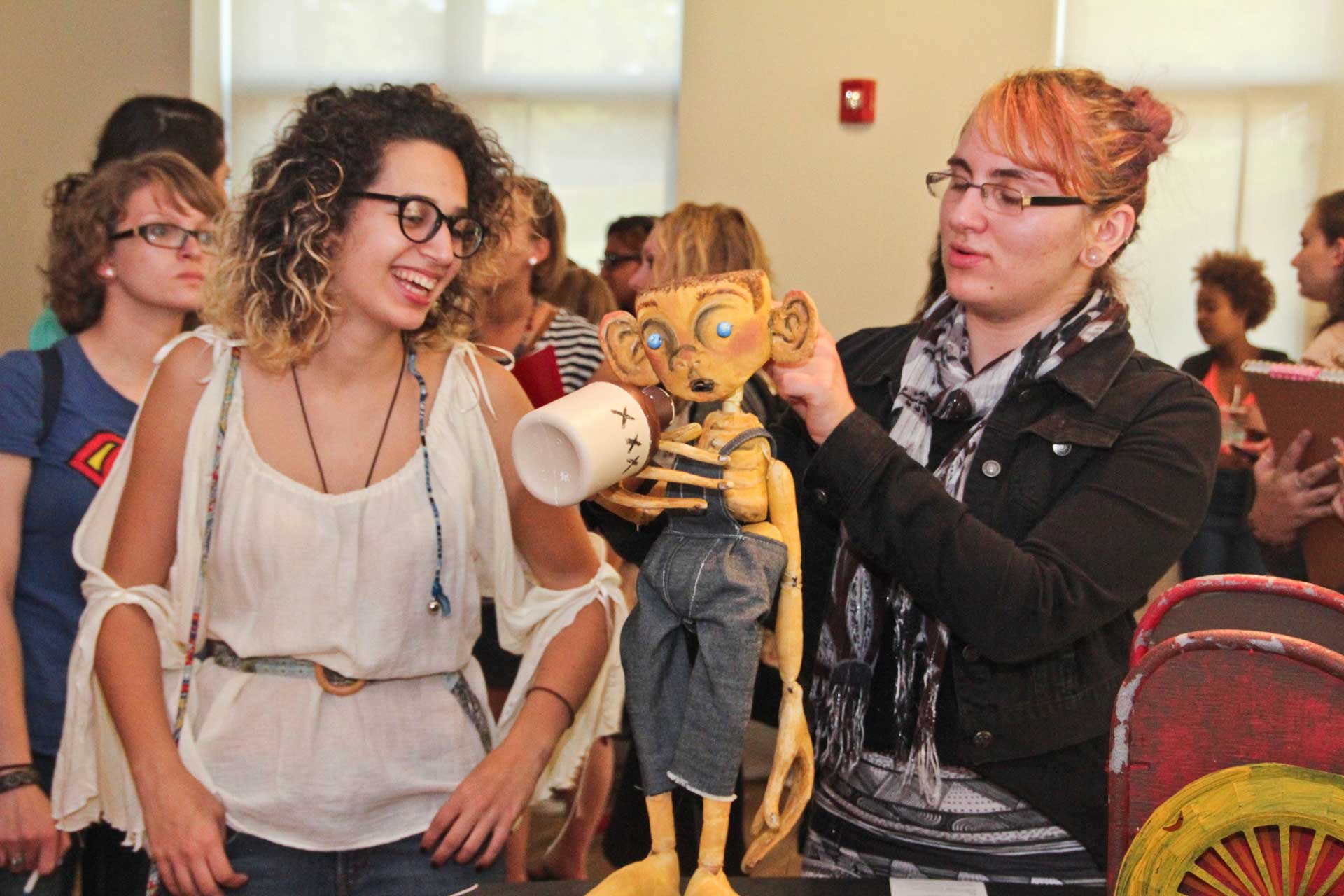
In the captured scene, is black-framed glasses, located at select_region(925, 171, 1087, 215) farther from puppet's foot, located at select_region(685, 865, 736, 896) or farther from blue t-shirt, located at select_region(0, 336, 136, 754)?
blue t-shirt, located at select_region(0, 336, 136, 754)

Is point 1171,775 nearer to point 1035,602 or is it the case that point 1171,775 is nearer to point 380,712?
point 1035,602

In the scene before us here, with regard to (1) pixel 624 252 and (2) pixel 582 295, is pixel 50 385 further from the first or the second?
(1) pixel 624 252

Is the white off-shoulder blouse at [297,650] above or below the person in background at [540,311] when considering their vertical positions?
below

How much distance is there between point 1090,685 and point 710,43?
3.45 m

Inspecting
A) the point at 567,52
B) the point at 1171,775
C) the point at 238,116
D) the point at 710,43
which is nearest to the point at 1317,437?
the point at 1171,775

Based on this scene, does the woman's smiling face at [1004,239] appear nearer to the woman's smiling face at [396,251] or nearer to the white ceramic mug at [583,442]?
the white ceramic mug at [583,442]

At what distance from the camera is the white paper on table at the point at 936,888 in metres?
1.16

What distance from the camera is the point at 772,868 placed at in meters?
3.11

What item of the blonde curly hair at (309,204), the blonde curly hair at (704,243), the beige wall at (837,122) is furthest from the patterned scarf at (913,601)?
the beige wall at (837,122)

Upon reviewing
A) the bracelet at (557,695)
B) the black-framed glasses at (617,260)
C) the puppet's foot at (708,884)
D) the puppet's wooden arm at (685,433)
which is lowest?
the bracelet at (557,695)

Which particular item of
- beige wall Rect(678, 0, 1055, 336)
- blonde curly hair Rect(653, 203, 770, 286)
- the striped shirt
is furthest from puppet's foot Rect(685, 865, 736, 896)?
beige wall Rect(678, 0, 1055, 336)

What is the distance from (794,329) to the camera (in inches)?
41.5

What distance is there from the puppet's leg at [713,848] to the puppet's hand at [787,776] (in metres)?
0.04

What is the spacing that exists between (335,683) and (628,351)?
Answer: 629 mm
